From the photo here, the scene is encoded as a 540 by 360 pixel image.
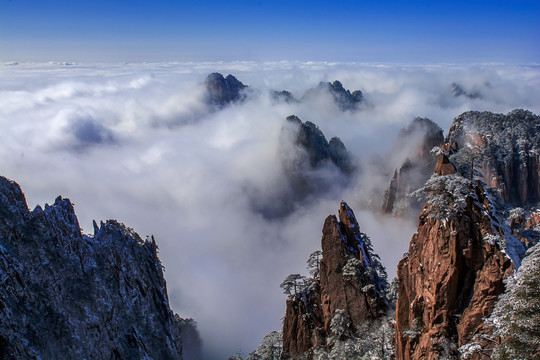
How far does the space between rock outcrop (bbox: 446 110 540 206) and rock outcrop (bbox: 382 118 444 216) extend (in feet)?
29.6

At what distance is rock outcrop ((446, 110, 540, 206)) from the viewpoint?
93625 millimetres

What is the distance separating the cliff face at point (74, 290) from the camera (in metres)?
25.7

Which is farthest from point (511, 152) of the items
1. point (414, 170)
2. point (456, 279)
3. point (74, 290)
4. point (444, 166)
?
point (74, 290)

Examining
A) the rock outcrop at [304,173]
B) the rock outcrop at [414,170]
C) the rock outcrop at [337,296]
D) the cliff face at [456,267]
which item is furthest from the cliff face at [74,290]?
the rock outcrop at [304,173]

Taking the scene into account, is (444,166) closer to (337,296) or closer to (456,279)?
(456,279)

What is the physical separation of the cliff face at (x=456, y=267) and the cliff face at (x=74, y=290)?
27747 millimetres

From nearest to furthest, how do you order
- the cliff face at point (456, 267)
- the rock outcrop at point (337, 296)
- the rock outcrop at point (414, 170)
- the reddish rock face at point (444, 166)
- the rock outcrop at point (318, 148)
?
the cliff face at point (456, 267) < the reddish rock face at point (444, 166) < the rock outcrop at point (337, 296) < the rock outcrop at point (414, 170) < the rock outcrop at point (318, 148)

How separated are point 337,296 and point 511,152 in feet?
265

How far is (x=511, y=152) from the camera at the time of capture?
9612 centimetres

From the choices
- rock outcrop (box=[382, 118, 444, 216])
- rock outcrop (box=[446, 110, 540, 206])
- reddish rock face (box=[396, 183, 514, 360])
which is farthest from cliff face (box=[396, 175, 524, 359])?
rock outcrop (box=[382, 118, 444, 216])

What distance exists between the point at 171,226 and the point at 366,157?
99957 millimetres

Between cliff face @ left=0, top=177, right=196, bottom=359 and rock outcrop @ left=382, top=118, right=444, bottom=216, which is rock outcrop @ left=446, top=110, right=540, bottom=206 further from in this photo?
cliff face @ left=0, top=177, right=196, bottom=359

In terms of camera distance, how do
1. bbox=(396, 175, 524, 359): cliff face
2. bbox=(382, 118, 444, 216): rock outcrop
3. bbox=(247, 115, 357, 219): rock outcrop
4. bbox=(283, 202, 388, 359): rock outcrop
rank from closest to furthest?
bbox=(396, 175, 524, 359): cliff face < bbox=(283, 202, 388, 359): rock outcrop < bbox=(382, 118, 444, 216): rock outcrop < bbox=(247, 115, 357, 219): rock outcrop

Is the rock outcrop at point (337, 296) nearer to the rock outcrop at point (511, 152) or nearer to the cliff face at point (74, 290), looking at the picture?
the cliff face at point (74, 290)
